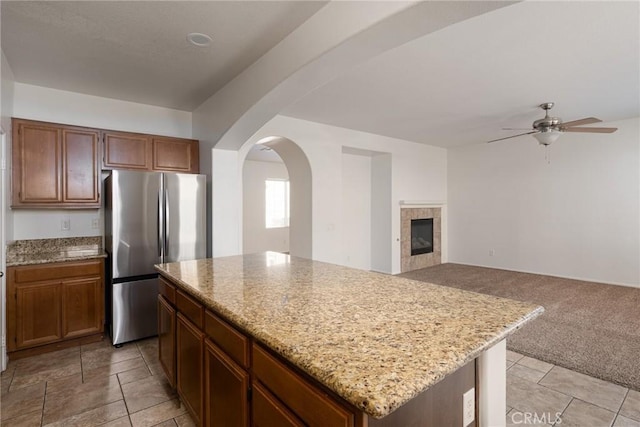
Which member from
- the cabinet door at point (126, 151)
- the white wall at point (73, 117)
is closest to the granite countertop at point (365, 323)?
the cabinet door at point (126, 151)

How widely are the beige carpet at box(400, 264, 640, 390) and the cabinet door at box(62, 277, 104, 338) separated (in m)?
4.01

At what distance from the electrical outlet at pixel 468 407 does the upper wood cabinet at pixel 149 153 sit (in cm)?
366

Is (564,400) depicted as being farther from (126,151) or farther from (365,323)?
(126,151)

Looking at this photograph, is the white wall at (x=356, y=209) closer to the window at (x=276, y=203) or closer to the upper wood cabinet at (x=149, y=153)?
the window at (x=276, y=203)

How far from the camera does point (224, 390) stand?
147 cm

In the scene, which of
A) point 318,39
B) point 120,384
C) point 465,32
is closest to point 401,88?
point 465,32

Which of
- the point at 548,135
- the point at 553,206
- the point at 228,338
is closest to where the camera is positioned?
the point at 228,338

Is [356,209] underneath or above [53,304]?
above

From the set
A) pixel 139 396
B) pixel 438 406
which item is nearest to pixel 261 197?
pixel 139 396

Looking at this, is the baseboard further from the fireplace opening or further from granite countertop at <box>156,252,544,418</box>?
the fireplace opening

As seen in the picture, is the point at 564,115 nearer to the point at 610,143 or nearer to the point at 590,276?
the point at 610,143

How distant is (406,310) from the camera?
1.34 metres

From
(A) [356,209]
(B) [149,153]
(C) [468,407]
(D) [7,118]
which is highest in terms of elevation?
(D) [7,118]

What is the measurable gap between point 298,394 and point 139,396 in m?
1.93
